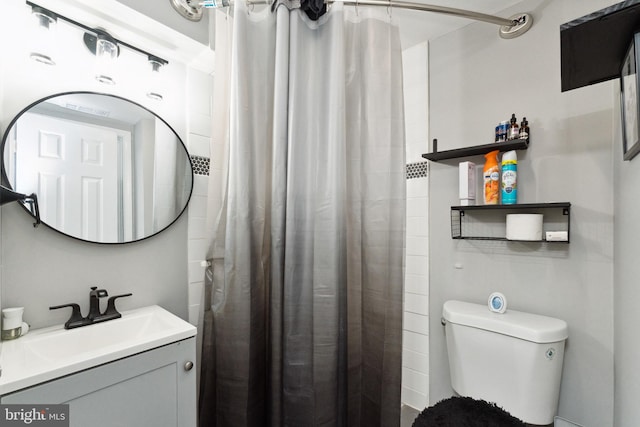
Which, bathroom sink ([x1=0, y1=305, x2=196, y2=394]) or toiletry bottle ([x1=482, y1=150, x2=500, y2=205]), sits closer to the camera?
bathroom sink ([x1=0, y1=305, x2=196, y2=394])

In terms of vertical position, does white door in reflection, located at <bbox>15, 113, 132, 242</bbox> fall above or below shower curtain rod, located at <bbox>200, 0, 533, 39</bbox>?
below

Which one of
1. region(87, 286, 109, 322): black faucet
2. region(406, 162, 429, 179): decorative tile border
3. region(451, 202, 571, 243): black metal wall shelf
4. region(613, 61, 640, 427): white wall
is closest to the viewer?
region(613, 61, 640, 427): white wall

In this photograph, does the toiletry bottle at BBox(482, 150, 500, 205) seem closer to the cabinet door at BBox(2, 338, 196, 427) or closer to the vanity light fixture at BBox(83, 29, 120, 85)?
the cabinet door at BBox(2, 338, 196, 427)

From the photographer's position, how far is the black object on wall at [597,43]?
2.28 ft

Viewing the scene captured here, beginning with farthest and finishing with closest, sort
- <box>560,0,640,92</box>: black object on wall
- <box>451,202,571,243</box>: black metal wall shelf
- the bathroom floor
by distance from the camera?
the bathroom floor → <box>451,202,571,243</box>: black metal wall shelf → <box>560,0,640,92</box>: black object on wall

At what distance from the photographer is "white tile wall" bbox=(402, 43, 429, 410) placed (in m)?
1.66

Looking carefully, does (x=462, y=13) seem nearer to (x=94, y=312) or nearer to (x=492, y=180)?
(x=492, y=180)

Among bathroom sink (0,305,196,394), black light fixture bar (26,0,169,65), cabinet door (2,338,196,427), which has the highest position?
black light fixture bar (26,0,169,65)

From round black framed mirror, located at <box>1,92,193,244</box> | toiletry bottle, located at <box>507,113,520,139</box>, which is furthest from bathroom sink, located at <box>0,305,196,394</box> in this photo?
toiletry bottle, located at <box>507,113,520,139</box>

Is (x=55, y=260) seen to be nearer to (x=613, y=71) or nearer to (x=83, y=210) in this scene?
(x=83, y=210)

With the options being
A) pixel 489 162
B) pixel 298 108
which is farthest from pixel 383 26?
pixel 489 162

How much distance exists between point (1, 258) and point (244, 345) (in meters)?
0.91

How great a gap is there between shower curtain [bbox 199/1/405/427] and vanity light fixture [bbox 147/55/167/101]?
37cm

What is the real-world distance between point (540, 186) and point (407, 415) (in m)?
1.48
